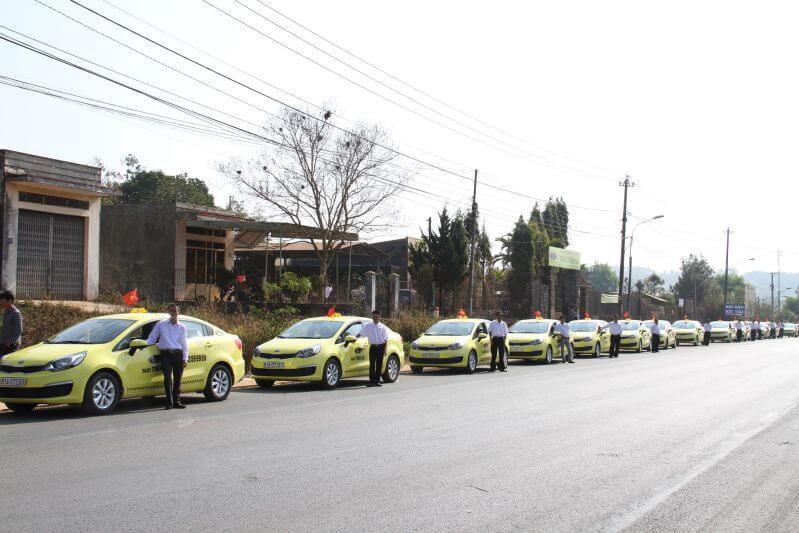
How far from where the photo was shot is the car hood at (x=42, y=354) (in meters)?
11.6

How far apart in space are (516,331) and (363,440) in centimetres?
1832

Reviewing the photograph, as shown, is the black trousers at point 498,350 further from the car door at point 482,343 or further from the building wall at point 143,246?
the building wall at point 143,246

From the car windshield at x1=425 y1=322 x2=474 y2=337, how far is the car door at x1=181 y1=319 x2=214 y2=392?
9316 mm

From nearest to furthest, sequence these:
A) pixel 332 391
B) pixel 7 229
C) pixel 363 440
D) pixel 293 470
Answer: pixel 293 470
pixel 363 440
pixel 332 391
pixel 7 229

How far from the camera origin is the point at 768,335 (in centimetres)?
6638

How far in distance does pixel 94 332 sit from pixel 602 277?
517 feet

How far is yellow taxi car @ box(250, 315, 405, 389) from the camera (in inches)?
634

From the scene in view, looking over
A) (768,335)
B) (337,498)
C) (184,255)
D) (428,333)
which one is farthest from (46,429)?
(768,335)

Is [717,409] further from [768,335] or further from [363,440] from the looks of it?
[768,335]

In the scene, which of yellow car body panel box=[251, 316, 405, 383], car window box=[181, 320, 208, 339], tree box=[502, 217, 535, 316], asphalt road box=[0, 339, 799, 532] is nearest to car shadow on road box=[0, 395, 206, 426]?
asphalt road box=[0, 339, 799, 532]

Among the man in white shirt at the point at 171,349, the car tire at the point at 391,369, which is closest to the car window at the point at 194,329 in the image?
the man in white shirt at the point at 171,349

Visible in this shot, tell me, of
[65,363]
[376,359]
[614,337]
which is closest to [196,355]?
[65,363]

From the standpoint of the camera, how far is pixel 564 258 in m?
48.7

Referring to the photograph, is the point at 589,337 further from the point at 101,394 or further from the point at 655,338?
the point at 101,394
